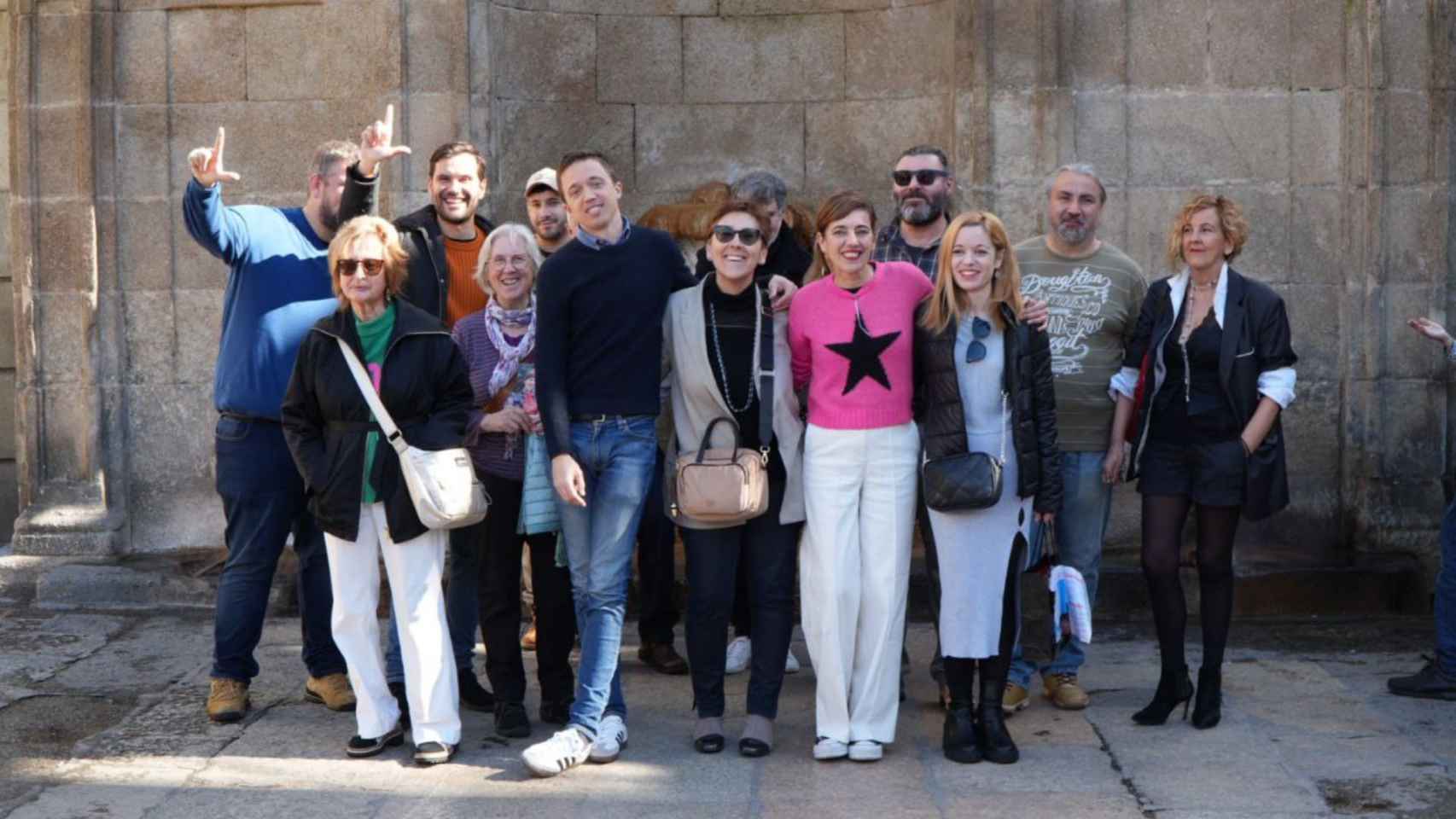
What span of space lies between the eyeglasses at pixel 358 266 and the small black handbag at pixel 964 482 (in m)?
1.87

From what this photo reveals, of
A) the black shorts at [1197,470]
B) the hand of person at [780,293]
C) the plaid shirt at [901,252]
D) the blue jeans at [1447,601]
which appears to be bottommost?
the blue jeans at [1447,601]

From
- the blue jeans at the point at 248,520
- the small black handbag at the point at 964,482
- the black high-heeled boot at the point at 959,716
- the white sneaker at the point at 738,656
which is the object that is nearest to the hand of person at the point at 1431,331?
the small black handbag at the point at 964,482

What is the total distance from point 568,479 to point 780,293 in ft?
3.03

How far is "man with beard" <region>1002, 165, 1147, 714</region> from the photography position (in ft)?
20.5

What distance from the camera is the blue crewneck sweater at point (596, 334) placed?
561 centimetres

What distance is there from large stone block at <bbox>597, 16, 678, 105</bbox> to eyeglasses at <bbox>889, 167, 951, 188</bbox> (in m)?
3.12

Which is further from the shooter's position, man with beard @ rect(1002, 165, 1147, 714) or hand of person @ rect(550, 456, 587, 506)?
man with beard @ rect(1002, 165, 1147, 714)

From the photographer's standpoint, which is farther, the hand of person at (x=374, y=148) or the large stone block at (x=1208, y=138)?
the large stone block at (x=1208, y=138)

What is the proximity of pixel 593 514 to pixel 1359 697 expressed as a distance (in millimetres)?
2840

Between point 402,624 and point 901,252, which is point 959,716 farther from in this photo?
point 402,624

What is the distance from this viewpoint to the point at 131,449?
8531mm

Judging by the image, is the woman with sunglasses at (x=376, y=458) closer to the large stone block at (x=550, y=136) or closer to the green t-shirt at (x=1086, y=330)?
the green t-shirt at (x=1086, y=330)

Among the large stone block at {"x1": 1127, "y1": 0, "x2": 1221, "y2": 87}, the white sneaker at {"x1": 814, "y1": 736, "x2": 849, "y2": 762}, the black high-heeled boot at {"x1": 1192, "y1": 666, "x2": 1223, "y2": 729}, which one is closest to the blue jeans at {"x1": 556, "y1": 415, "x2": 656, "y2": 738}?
the white sneaker at {"x1": 814, "y1": 736, "x2": 849, "y2": 762}

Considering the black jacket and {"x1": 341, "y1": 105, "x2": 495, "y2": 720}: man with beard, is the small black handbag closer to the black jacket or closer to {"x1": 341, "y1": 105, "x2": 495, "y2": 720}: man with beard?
the black jacket
